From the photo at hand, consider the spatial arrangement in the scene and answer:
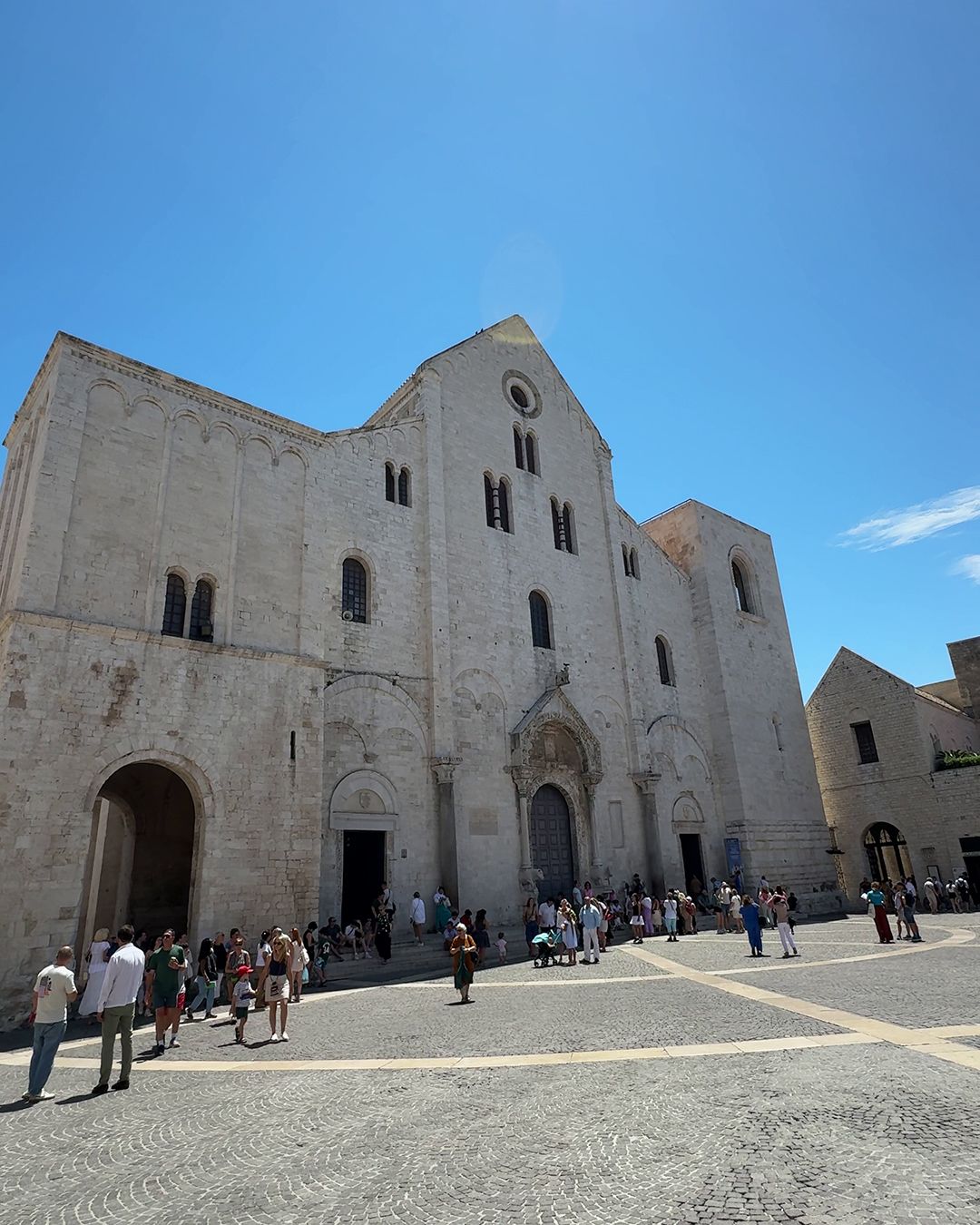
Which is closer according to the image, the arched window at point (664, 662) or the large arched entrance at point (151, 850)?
the large arched entrance at point (151, 850)

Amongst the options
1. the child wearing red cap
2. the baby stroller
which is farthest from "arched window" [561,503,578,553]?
the child wearing red cap

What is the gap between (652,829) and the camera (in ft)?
83.4

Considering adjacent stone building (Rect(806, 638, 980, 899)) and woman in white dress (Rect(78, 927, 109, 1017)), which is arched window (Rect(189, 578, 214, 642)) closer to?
→ woman in white dress (Rect(78, 927, 109, 1017))

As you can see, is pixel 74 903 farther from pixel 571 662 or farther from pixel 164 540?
pixel 571 662

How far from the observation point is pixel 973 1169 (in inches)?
178

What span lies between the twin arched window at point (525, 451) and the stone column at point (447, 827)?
12319 mm

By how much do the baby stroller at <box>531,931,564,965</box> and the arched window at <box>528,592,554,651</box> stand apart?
10.6 metres

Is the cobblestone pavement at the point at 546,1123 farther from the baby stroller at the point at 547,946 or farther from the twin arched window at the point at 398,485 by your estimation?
the twin arched window at the point at 398,485

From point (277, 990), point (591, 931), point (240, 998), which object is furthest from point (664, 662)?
point (240, 998)

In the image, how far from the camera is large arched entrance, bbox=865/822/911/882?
33369 millimetres

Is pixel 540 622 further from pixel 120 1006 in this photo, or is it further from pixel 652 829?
pixel 120 1006

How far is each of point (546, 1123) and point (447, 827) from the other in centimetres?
1431

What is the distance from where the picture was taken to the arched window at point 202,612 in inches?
667

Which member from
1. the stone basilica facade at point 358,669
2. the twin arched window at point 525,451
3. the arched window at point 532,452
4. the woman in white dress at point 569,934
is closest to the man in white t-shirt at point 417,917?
the stone basilica facade at point 358,669
